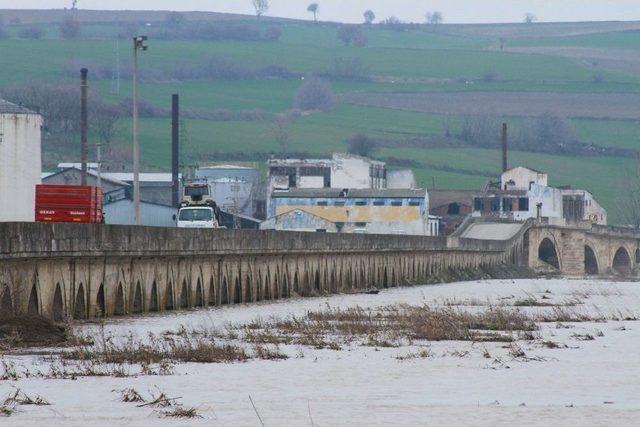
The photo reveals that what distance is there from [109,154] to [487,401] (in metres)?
174

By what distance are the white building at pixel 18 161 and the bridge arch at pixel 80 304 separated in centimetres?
4866

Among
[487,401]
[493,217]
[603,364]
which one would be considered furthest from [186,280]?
[493,217]

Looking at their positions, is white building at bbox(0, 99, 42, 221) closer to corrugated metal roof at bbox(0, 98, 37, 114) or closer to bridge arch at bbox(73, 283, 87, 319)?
corrugated metal roof at bbox(0, 98, 37, 114)

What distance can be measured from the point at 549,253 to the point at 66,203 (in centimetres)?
9863

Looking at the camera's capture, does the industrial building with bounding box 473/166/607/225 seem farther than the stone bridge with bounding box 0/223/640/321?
Yes

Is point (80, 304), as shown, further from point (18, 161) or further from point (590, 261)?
point (590, 261)

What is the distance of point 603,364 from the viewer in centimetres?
2725

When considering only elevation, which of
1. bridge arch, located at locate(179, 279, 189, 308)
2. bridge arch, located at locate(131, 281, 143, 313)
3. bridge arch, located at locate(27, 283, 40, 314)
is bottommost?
bridge arch, located at locate(179, 279, 189, 308)

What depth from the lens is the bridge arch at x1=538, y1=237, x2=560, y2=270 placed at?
520 ft

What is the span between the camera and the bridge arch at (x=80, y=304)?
40719 millimetres

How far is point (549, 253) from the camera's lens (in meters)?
162

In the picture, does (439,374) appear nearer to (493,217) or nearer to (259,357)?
(259,357)

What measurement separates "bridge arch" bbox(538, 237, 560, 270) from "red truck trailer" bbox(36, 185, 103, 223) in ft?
306

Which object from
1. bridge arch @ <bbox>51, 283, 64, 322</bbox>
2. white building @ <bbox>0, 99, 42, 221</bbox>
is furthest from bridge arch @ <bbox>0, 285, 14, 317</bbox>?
white building @ <bbox>0, 99, 42, 221</bbox>
